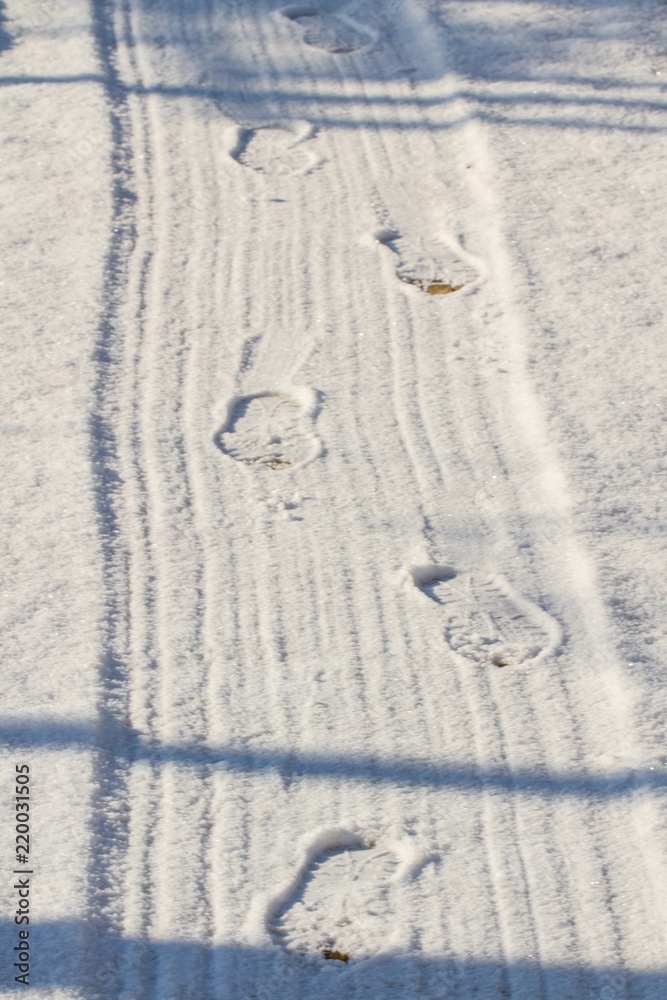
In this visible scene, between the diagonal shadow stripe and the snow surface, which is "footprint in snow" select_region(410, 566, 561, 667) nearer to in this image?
the snow surface

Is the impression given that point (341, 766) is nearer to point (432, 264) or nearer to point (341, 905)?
point (341, 905)

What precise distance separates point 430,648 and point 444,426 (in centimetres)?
77

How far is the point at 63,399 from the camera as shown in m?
3.05

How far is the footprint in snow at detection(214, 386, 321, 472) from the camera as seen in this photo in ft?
9.59

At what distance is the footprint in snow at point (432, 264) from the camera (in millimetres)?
3557

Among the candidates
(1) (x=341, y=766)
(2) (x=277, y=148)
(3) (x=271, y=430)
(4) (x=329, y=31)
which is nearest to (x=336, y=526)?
(3) (x=271, y=430)

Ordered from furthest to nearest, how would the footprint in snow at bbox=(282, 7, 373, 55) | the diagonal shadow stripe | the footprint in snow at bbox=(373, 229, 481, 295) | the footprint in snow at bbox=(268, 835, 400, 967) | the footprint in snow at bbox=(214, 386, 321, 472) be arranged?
the footprint in snow at bbox=(282, 7, 373, 55)
the footprint in snow at bbox=(373, 229, 481, 295)
the footprint in snow at bbox=(214, 386, 321, 472)
the diagonal shadow stripe
the footprint in snow at bbox=(268, 835, 400, 967)

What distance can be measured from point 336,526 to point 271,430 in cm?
41

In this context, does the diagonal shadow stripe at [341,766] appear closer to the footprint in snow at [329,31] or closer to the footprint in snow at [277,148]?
the footprint in snow at [277,148]

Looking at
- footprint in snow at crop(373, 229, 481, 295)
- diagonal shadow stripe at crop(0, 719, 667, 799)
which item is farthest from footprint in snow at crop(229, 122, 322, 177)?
diagonal shadow stripe at crop(0, 719, 667, 799)

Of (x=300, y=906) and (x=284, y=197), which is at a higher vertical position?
(x=284, y=197)

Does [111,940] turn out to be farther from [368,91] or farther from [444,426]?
[368,91]

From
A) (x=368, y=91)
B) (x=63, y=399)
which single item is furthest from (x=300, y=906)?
(x=368, y=91)

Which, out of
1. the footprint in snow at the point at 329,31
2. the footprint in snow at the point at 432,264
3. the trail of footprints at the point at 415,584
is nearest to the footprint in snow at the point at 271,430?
the trail of footprints at the point at 415,584
